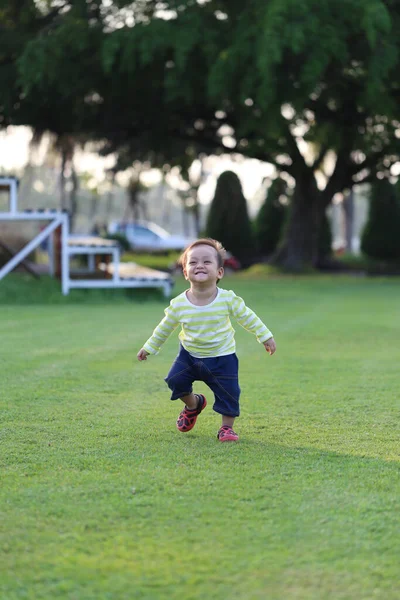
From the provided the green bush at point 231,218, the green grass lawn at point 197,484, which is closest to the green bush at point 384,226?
the green bush at point 231,218

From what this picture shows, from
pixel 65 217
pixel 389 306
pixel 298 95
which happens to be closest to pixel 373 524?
A: pixel 389 306

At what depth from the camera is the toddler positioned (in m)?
4.75

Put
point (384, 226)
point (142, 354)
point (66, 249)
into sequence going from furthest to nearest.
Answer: point (384, 226) → point (66, 249) → point (142, 354)

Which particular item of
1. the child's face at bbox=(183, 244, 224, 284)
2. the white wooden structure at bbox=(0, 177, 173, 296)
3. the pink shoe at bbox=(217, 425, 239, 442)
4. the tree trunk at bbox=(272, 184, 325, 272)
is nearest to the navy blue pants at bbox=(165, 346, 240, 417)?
the pink shoe at bbox=(217, 425, 239, 442)

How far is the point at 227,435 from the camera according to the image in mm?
4547

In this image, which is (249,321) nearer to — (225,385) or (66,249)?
(225,385)

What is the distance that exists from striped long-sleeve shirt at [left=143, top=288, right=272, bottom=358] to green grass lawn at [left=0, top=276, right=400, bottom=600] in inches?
18.7

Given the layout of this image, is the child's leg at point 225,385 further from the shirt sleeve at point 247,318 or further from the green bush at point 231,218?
the green bush at point 231,218

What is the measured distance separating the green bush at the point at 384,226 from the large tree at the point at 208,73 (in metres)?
6.42

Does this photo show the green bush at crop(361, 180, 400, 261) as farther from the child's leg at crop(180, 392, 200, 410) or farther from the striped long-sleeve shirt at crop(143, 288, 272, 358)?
the child's leg at crop(180, 392, 200, 410)

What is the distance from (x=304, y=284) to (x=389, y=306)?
610 centimetres

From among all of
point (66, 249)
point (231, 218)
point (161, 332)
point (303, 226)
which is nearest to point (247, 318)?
point (161, 332)

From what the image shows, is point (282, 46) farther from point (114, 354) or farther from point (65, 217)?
point (114, 354)

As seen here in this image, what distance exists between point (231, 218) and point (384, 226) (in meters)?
5.57
